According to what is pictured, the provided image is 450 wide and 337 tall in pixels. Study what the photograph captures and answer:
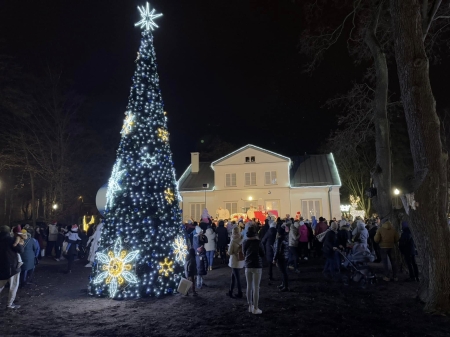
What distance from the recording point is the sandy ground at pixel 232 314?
606cm

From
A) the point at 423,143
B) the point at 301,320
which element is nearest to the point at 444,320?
the point at 301,320

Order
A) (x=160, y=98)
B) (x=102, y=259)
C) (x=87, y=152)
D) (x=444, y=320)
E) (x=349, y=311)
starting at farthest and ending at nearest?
(x=87, y=152) < (x=160, y=98) < (x=102, y=259) < (x=349, y=311) < (x=444, y=320)

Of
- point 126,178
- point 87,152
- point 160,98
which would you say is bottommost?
→ point 126,178

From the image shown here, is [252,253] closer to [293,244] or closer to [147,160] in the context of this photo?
[147,160]

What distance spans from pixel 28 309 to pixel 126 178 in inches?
149

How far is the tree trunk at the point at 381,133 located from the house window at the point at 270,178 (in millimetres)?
18496

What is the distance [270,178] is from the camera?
3148cm

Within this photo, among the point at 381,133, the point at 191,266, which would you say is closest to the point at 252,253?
the point at 191,266

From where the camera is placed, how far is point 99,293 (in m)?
8.87

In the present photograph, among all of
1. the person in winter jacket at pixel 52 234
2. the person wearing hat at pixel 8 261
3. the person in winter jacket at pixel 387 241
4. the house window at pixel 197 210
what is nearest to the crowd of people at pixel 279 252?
the person in winter jacket at pixel 387 241

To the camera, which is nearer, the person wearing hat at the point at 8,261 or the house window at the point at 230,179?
the person wearing hat at the point at 8,261

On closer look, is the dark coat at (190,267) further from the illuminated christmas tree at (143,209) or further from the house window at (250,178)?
the house window at (250,178)

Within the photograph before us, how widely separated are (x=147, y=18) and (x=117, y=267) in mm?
7151

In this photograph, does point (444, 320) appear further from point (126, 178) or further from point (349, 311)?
point (126, 178)
